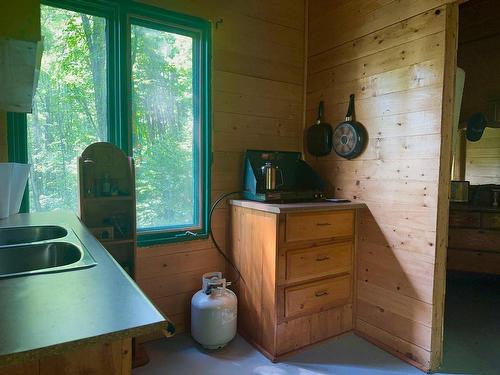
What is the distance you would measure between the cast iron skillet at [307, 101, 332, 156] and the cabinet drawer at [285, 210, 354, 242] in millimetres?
559

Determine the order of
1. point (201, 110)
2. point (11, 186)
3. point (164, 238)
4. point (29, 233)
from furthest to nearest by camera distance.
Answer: point (201, 110)
point (164, 238)
point (11, 186)
point (29, 233)

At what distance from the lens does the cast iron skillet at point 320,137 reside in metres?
2.50

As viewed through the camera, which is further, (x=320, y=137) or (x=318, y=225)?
(x=320, y=137)

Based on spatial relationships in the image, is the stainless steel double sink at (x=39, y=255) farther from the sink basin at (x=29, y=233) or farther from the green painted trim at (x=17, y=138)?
the green painted trim at (x=17, y=138)

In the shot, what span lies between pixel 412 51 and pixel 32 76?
6.33ft

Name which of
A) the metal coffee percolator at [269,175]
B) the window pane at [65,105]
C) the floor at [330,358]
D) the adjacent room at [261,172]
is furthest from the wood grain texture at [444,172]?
the window pane at [65,105]

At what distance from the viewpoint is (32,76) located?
41.5 inches

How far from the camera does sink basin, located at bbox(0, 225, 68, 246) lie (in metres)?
1.34

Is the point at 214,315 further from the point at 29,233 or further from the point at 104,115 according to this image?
the point at 104,115

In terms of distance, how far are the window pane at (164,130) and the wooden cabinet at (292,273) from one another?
43 cm

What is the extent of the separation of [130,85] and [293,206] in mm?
1279

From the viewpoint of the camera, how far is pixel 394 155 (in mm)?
2066

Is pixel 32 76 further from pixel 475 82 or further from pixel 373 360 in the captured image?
pixel 475 82

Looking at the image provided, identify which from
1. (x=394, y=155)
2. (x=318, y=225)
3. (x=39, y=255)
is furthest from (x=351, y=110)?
(x=39, y=255)
